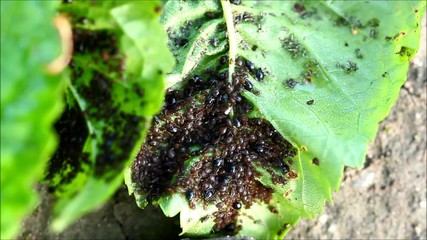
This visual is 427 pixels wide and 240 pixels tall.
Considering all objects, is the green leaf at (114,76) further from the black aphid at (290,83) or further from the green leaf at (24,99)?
the black aphid at (290,83)

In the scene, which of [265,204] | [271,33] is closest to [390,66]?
[271,33]

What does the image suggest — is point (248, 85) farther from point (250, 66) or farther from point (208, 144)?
point (208, 144)

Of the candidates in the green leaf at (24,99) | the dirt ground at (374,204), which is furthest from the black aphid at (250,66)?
the green leaf at (24,99)

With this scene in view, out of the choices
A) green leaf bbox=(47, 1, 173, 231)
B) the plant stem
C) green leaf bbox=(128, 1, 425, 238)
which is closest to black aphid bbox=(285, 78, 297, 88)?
green leaf bbox=(128, 1, 425, 238)

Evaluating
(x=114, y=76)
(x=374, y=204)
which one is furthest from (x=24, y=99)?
(x=374, y=204)

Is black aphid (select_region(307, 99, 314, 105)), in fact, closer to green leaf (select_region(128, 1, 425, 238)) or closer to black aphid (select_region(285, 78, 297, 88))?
green leaf (select_region(128, 1, 425, 238))

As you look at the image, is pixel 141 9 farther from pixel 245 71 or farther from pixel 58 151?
pixel 245 71
